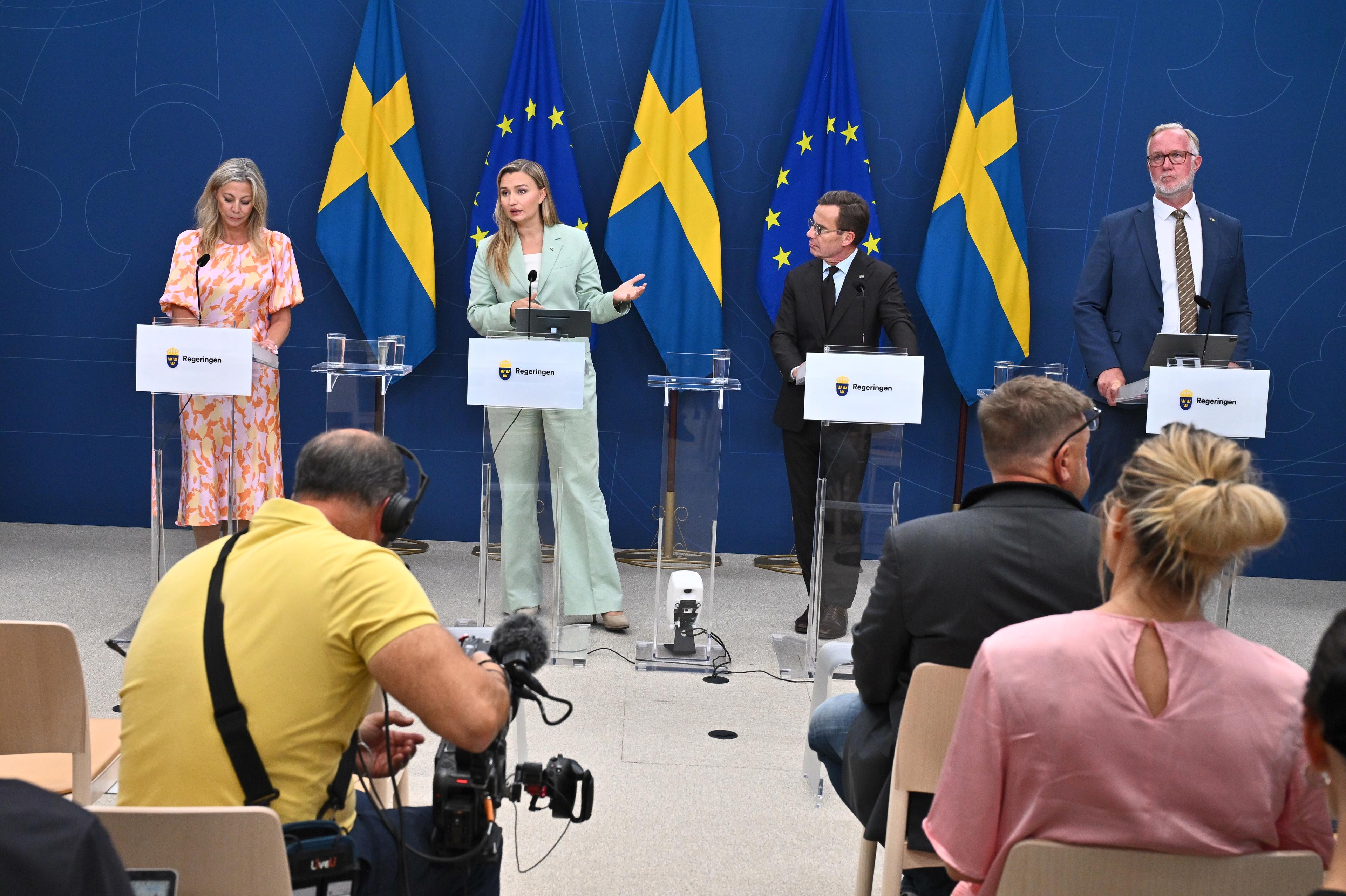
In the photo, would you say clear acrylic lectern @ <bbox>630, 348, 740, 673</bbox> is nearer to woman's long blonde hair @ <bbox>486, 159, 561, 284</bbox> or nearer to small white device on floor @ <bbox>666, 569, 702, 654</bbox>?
small white device on floor @ <bbox>666, 569, 702, 654</bbox>

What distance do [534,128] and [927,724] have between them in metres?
4.82

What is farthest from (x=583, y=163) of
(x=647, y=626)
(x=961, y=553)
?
(x=961, y=553)

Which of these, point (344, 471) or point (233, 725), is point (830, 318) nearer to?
point (344, 471)

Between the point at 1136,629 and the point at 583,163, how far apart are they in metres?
5.32

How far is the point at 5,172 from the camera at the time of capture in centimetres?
631

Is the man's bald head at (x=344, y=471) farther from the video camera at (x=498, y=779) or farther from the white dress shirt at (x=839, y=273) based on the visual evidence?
the white dress shirt at (x=839, y=273)

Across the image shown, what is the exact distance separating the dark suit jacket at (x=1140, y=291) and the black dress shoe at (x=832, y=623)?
1468 mm

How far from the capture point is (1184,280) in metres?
4.72

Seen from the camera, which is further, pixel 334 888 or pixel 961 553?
pixel 961 553

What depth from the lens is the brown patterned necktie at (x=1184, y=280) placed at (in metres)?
4.70

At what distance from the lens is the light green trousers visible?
4594 millimetres

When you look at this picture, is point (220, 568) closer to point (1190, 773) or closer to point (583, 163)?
point (1190, 773)

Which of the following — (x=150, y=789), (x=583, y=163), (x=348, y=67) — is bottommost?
(x=150, y=789)

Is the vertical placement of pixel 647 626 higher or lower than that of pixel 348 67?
lower
